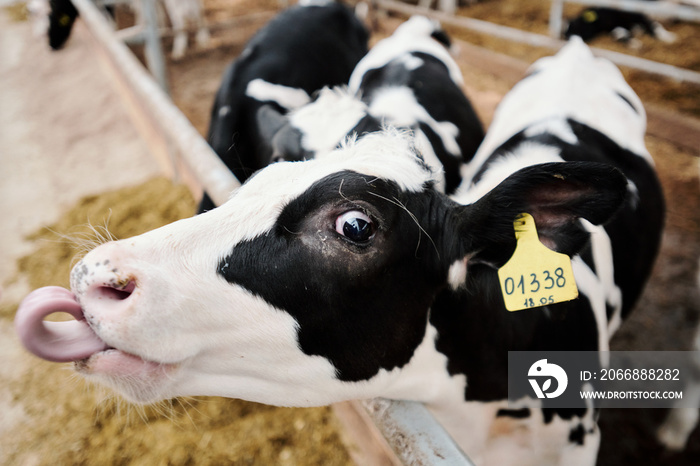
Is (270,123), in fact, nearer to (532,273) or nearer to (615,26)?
(532,273)

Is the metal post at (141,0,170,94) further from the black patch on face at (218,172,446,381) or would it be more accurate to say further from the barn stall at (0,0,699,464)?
the black patch on face at (218,172,446,381)

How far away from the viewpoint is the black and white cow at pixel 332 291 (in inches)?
43.9

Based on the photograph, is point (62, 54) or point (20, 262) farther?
point (62, 54)

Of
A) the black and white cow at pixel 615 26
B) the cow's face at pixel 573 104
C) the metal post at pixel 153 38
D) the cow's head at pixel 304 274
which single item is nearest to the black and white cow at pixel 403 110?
the cow's face at pixel 573 104

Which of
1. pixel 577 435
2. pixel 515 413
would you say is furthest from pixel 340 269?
pixel 577 435

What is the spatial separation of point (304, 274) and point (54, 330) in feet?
1.83

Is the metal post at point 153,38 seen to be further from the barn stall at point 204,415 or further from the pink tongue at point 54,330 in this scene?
the pink tongue at point 54,330

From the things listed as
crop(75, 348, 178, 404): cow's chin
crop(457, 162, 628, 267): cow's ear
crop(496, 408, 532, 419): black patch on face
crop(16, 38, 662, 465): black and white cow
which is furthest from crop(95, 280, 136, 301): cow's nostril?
crop(496, 408, 532, 419): black patch on face

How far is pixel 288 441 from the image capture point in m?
2.12

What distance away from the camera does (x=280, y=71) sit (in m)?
4.09

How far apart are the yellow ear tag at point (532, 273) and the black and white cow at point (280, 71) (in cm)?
152

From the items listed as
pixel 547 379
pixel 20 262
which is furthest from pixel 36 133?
pixel 547 379

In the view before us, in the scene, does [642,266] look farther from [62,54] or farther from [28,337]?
[62,54]

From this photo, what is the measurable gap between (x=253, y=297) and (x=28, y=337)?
470 mm
